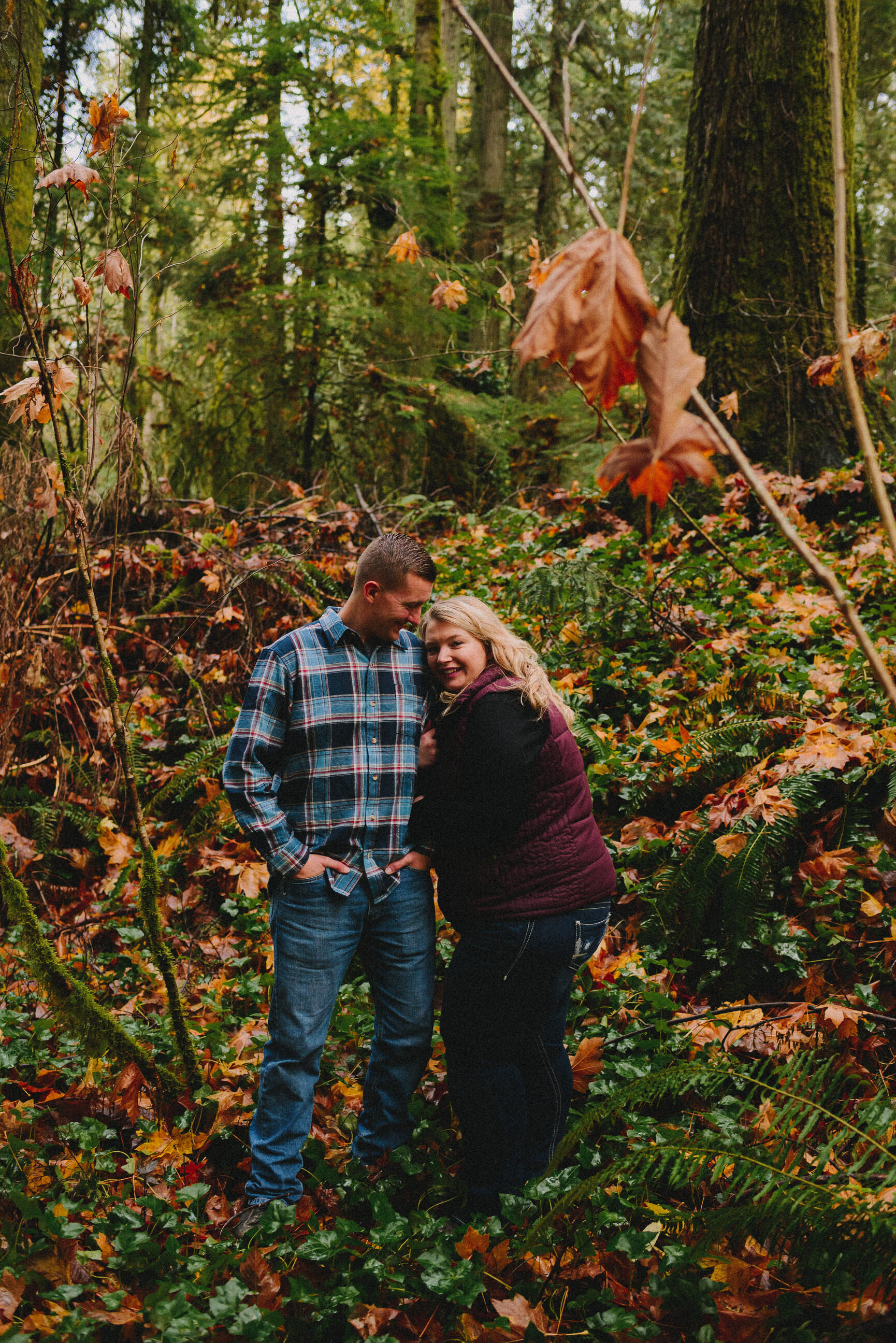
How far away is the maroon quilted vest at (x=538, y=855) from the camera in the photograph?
266cm

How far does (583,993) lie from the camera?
3566 millimetres

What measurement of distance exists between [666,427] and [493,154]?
1554 centimetres

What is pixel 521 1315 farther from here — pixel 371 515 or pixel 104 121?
pixel 371 515

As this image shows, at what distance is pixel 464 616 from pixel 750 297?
17.3 ft

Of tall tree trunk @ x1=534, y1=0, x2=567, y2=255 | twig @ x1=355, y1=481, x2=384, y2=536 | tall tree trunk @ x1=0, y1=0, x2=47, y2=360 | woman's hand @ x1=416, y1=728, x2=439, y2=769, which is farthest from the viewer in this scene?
tall tree trunk @ x1=534, y1=0, x2=567, y2=255

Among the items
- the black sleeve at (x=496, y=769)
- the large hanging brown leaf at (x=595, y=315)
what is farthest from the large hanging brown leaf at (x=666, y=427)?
the black sleeve at (x=496, y=769)

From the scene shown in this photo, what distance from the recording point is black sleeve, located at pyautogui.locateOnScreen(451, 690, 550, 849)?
2.63 m

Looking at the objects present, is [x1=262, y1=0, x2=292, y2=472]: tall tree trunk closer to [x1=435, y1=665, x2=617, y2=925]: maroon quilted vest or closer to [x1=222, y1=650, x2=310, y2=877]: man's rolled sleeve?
[x1=222, y1=650, x2=310, y2=877]: man's rolled sleeve

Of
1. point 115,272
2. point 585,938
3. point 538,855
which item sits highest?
point 115,272

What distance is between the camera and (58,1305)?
2.32 metres

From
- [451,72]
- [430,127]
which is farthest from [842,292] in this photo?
[451,72]

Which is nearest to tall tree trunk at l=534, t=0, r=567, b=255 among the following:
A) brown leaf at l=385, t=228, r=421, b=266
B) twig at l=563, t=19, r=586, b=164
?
brown leaf at l=385, t=228, r=421, b=266

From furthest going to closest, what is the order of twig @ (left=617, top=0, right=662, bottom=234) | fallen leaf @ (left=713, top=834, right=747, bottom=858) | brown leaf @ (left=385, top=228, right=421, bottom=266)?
brown leaf @ (left=385, top=228, right=421, bottom=266) → fallen leaf @ (left=713, top=834, right=747, bottom=858) → twig @ (left=617, top=0, right=662, bottom=234)

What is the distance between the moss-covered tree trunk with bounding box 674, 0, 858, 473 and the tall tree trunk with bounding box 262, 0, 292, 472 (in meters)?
4.59
